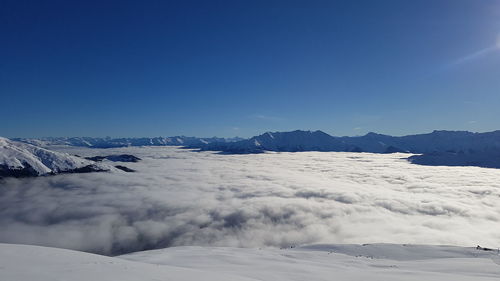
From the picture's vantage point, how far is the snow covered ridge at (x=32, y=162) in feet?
457

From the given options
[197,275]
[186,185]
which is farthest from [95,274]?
[186,185]

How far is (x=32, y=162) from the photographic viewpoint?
149 metres

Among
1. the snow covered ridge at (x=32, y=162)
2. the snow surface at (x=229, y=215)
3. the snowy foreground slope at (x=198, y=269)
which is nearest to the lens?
the snowy foreground slope at (x=198, y=269)

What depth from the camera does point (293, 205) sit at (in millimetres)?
111688

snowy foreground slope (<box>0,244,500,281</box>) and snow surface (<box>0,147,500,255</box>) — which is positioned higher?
snowy foreground slope (<box>0,244,500,281</box>)

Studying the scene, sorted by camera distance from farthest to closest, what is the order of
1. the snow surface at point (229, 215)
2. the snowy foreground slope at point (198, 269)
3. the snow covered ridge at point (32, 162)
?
the snow covered ridge at point (32, 162) → the snow surface at point (229, 215) → the snowy foreground slope at point (198, 269)

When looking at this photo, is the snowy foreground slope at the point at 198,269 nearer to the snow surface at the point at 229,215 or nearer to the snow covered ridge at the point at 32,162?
the snow surface at the point at 229,215

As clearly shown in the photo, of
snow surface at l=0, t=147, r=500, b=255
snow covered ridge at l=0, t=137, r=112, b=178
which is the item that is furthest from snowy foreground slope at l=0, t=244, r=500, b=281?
snow covered ridge at l=0, t=137, r=112, b=178

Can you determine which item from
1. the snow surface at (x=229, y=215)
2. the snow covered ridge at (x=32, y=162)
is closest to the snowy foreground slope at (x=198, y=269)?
the snow surface at (x=229, y=215)

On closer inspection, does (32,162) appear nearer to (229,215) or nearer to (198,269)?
(229,215)

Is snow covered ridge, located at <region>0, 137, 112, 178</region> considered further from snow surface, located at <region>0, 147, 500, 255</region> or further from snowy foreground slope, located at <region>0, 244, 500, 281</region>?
snowy foreground slope, located at <region>0, 244, 500, 281</region>

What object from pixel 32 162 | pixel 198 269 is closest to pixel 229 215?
pixel 198 269

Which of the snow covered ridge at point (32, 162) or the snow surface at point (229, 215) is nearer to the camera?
the snow surface at point (229, 215)

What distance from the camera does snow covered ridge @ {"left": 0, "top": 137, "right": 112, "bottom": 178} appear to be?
457 ft
